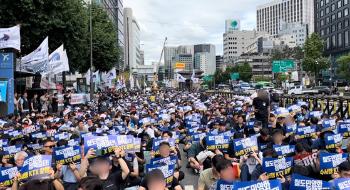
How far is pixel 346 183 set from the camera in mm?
5809

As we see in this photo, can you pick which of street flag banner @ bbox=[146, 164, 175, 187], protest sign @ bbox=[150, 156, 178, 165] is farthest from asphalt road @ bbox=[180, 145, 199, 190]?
street flag banner @ bbox=[146, 164, 175, 187]

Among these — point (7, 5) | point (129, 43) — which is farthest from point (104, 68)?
point (129, 43)

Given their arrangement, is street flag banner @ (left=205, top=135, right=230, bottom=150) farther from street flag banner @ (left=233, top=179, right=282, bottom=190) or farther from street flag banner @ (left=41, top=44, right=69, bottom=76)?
street flag banner @ (left=41, top=44, right=69, bottom=76)

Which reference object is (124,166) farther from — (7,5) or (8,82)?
(7,5)

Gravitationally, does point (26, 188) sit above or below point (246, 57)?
below

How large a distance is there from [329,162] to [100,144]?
Result: 3.59 meters

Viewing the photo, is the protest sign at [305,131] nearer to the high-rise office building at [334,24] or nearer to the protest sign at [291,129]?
the protest sign at [291,129]

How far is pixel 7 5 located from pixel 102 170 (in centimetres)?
2320

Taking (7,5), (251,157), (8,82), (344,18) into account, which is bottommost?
(251,157)

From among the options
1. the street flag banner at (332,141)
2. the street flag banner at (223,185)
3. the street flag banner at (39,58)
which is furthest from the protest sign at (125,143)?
the street flag banner at (39,58)

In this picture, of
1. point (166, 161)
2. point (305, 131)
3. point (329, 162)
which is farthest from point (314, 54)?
point (166, 161)

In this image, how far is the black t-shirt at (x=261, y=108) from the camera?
16328 millimetres

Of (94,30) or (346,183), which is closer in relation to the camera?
(346,183)

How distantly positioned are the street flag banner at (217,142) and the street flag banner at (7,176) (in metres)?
4.44
